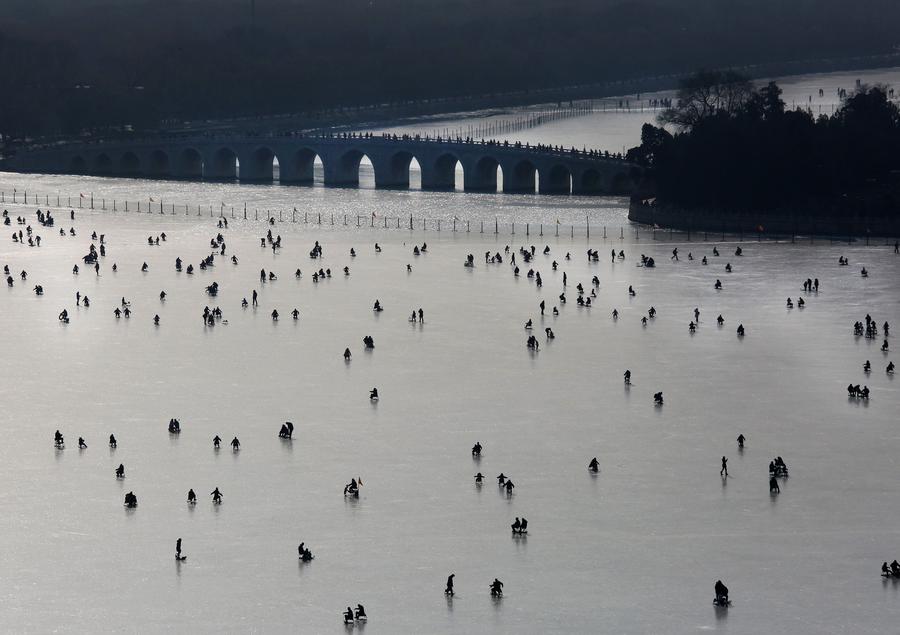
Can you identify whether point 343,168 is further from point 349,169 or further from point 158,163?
point 158,163

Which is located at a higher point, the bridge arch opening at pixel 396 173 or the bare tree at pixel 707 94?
the bare tree at pixel 707 94

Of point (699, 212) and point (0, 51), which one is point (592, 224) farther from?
point (0, 51)

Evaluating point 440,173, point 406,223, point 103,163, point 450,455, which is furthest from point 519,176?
point 450,455

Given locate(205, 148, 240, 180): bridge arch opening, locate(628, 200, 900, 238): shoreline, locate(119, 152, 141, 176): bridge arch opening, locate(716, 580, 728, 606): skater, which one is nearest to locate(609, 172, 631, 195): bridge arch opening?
locate(628, 200, 900, 238): shoreline

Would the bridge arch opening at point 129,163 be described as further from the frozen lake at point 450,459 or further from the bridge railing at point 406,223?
the frozen lake at point 450,459

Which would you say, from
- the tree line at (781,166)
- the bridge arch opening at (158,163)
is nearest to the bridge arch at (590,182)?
the tree line at (781,166)
